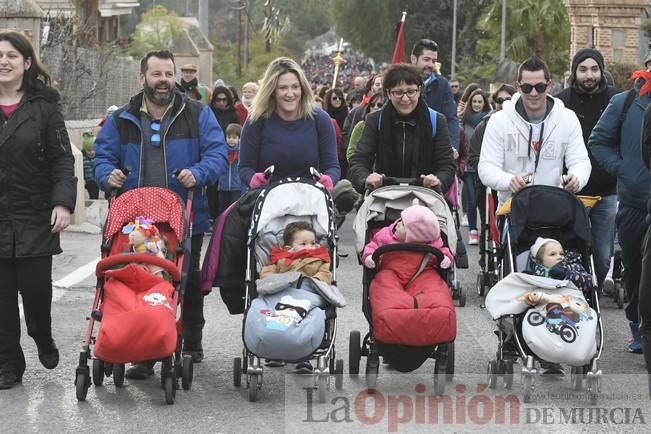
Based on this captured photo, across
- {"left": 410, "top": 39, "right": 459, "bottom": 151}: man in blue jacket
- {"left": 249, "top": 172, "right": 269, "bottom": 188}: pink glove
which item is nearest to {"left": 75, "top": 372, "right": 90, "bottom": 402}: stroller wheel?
{"left": 249, "top": 172, "right": 269, "bottom": 188}: pink glove

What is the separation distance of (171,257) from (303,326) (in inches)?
44.0

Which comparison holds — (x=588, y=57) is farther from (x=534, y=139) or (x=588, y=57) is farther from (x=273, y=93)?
(x=273, y=93)

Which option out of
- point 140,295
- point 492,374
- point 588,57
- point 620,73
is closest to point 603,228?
point 588,57

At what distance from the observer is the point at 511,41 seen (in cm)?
6147

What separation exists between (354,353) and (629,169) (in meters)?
2.54

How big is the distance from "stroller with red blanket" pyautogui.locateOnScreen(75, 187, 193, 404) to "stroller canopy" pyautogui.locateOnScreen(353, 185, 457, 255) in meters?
1.08

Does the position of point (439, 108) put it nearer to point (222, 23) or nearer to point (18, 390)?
point (18, 390)

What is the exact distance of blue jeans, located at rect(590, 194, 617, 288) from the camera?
11.2 metres

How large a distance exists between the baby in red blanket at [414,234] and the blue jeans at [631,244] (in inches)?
80.6

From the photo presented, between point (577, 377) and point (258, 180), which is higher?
point (258, 180)

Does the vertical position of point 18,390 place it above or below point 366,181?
below

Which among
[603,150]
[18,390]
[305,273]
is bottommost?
[18,390]

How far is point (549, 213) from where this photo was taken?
9.23m

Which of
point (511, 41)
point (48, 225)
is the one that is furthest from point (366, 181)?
point (511, 41)
